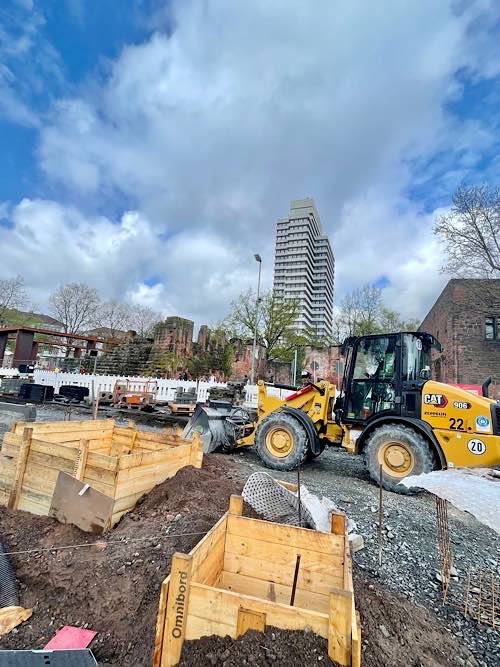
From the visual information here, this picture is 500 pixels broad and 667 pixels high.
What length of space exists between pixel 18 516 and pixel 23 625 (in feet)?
5.39

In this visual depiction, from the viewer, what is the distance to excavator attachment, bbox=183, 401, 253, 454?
7.47m

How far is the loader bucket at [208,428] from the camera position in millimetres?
7449

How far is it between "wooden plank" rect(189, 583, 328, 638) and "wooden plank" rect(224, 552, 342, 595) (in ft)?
2.63

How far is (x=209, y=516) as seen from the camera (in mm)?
3479

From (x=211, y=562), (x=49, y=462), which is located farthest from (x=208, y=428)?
(x=211, y=562)

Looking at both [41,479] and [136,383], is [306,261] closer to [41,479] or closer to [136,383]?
[136,383]

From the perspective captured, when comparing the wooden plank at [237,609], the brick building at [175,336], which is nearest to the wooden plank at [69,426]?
the wooden plank at [237,609]

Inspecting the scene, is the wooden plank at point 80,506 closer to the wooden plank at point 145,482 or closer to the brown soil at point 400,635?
the wooden plank at point 145,482

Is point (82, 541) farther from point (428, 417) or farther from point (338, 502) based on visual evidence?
point (428, 417)

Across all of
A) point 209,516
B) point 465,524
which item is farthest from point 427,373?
point 209,516

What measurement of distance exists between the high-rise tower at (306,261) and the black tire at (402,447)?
4056 inches

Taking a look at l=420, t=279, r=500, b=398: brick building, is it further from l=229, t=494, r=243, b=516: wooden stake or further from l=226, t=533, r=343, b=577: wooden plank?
l=229, t=494, r=243, b=516: wooden stake

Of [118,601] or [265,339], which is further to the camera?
[265,339]

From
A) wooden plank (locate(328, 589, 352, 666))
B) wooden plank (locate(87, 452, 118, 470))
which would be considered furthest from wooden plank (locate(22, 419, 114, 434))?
wooden plank (locate(328, 589, 352, 666))
